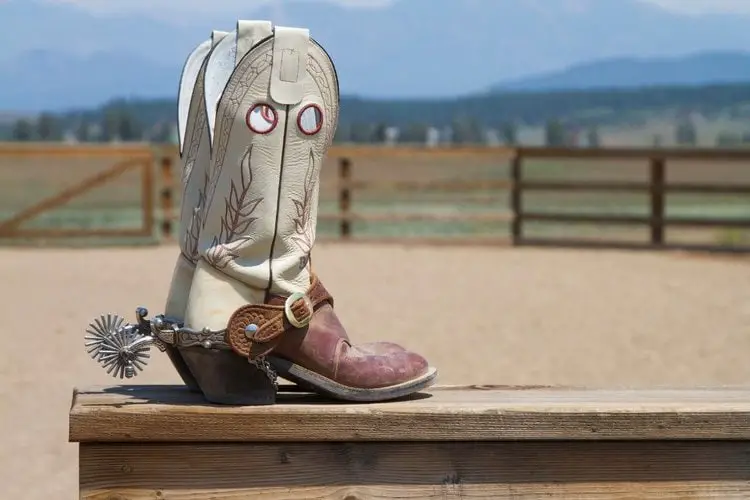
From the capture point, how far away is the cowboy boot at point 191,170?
2.45 m

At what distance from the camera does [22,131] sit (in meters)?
30.5

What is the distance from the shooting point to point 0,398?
5254mm

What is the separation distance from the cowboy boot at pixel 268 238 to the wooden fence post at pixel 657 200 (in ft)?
36.4

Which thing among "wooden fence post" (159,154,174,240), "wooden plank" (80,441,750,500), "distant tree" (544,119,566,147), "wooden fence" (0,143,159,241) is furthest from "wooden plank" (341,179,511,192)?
"distant tree" (544,119,566,147)

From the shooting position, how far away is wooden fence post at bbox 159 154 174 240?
44.1 ft

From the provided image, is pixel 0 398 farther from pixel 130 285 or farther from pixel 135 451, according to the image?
pixel 130 285

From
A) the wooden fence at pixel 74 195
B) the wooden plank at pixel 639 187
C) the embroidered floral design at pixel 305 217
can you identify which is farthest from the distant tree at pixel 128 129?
the embroidered floral design at pixel 305 217

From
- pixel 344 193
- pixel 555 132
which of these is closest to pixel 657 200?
pixel 344 193

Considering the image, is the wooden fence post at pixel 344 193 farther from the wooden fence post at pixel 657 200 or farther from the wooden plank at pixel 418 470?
the wooden plank at pixel 418 470

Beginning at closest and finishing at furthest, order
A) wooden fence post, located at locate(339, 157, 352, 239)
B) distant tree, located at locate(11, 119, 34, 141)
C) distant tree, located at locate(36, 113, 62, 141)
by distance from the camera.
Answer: wooden fence post, located at locate(339, 157, 352, 239), distant tree, located at locate(11, 119, 34, 141), distant tree, located at locate(36, 113, 62, 141)

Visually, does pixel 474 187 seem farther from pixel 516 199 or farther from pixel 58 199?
pixel 58 199

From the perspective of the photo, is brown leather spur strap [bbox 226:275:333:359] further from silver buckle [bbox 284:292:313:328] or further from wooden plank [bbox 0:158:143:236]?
wooden plank [bbox 0:158:143:236]

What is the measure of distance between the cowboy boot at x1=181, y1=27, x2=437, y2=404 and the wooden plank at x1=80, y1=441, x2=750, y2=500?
14cm

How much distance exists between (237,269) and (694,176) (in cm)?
3972
